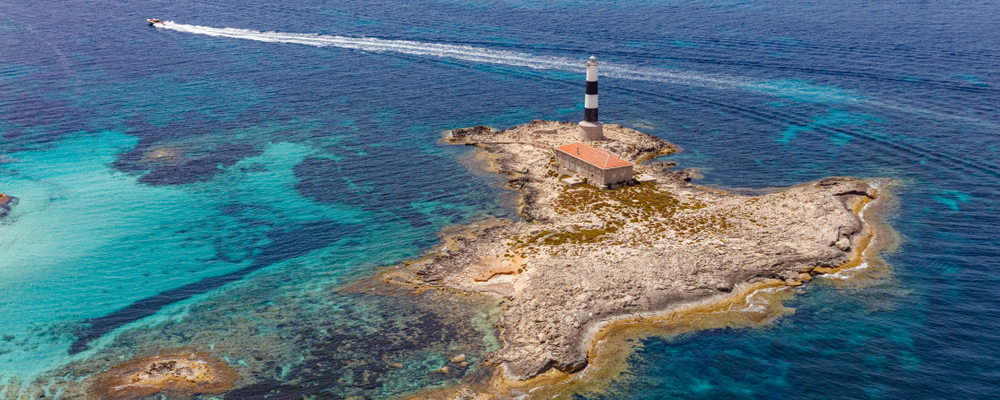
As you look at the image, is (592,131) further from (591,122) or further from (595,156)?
(595,156)

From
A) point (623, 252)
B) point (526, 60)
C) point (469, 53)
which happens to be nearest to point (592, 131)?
point (623, 252)

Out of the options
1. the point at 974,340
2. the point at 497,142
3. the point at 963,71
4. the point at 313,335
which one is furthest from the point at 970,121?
the point at 313,335

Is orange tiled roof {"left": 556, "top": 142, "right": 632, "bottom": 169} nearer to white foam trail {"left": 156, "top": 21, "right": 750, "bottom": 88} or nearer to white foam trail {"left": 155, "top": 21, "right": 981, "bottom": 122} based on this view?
white foam trail {"left": 155, "top": 21, "right": 981, "bottom": 122}

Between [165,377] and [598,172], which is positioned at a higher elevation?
[598,172]

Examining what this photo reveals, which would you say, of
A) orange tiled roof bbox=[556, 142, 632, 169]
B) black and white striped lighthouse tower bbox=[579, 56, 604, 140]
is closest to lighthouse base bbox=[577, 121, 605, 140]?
black and white striped lighthouse tower bbox=[579, 56, 604, 140]

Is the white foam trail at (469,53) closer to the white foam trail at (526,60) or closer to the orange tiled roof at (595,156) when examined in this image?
the white foam trail at (526,60)


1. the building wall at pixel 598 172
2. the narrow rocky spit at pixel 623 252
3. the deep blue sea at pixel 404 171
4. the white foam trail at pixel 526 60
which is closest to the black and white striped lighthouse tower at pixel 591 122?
the deep blue sea at pixel 404 171

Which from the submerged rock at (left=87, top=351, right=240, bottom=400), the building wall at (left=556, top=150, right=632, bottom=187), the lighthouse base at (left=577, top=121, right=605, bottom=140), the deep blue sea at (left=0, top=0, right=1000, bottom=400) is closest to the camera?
the submerged rock at (left=87, top=351, right=240, bottom=400)
